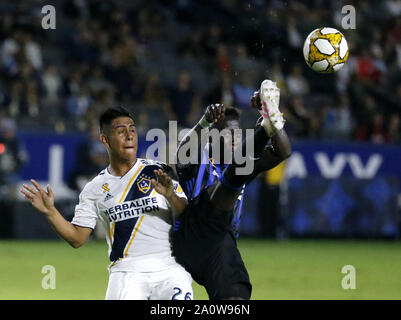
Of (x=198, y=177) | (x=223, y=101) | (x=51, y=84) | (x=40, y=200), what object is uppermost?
(x=51, y=84)

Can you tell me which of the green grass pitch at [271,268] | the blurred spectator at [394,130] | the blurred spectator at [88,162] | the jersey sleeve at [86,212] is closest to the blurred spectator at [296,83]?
the blurred spectator at [394,130]

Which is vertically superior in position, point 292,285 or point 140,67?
point 140,67

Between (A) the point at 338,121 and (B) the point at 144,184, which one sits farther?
(A) the point at 338,121

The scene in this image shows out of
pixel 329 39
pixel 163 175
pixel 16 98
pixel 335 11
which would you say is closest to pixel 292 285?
pixel 329 39

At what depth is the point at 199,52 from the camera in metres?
17.8

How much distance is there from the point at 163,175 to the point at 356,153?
9852 millimetres

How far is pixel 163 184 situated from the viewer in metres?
5.88

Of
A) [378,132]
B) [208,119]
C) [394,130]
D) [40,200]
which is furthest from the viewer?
[394,130]

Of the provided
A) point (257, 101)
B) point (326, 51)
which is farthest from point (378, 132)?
point (257, 101)

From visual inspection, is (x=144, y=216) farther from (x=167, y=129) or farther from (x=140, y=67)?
(x=140, y=67)

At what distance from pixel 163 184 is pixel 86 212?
701 mm

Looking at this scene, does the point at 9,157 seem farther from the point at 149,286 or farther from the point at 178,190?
the point at 149,286

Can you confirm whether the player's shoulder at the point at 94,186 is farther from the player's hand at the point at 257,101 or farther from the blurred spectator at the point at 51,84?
the blurred spectator at the point at 51,84

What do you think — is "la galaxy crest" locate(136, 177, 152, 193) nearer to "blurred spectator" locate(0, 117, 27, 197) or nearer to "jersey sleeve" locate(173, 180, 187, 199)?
"jersey sleeve" locate(173, 180, 187, 199)
